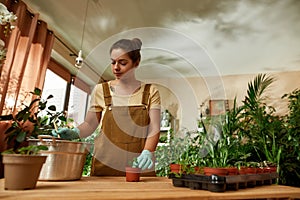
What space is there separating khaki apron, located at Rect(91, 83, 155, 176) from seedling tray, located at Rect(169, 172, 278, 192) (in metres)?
0.43

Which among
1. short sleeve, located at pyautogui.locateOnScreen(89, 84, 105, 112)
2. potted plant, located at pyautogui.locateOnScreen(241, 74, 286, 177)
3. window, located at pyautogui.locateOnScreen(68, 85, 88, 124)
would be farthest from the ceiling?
A: short sleeve, located at pyautogui.locateOnScreen(89, 84, 105, 112)

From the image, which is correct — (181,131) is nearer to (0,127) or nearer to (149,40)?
(149,40)

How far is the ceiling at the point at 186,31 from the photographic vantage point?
243 centimetres

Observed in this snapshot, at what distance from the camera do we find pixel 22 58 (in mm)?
2201

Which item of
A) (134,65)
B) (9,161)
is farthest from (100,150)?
(9,161)

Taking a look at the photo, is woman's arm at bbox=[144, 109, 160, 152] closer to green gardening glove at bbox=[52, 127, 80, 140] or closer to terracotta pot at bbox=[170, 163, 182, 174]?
terracotta pot at bbox=[170, 163, 182, 174]

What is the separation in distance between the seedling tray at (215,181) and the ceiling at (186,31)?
6.31ft

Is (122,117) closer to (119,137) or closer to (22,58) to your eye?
(119,137)

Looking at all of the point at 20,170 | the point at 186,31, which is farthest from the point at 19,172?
the point at 186,31

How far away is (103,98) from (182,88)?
327 cm

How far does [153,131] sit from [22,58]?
5.29ft

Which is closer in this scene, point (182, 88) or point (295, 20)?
point (295, 20)

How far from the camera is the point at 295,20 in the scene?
2.60m

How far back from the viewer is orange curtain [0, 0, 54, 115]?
2.03 metres
